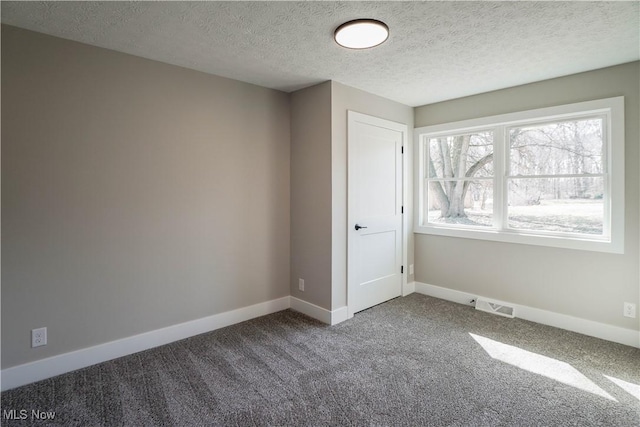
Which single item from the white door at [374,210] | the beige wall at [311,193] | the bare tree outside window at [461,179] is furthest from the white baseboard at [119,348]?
the bare tree outside window at [461,179]

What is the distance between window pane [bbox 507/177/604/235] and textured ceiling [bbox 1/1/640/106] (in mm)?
1035

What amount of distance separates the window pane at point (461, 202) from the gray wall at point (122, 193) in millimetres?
2110

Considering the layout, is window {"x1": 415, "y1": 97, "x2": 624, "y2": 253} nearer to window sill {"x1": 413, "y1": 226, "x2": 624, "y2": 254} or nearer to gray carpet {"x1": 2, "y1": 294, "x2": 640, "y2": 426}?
window sill {"x1": 413, "y1": 226, "x2": 624, "y2": 254}

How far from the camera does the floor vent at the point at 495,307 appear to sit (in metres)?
3.55

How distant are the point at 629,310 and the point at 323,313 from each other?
270 centimetres

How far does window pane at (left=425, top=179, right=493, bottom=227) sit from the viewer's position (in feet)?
12.6

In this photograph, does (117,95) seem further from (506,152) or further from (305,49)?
(506,152)

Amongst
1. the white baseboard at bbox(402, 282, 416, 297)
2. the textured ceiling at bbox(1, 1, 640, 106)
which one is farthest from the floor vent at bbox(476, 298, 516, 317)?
the textured ceiling at bbox(1, 1, 640, 106)

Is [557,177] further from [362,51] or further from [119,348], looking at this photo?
[119,348]

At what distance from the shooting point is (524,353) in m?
2.75

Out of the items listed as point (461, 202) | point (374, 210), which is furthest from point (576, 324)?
point (374, 210)

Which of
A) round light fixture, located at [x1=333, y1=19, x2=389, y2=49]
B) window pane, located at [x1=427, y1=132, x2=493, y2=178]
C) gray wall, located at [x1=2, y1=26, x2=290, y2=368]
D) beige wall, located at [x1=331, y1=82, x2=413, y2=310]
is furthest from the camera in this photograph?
window pane, located at [x1=427, y1=132, x2=493, y2=178]

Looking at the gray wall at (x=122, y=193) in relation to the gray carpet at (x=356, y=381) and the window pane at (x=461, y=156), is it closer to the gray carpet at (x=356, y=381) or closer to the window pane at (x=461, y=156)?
the gray carpet at (x=356, y=381)

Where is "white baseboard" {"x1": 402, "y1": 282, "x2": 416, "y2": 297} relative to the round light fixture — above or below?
below
